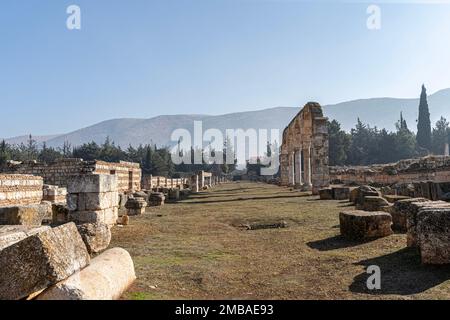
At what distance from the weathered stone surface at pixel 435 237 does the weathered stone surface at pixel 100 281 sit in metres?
4.22

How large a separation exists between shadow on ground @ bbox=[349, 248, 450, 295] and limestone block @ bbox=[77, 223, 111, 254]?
4.87m

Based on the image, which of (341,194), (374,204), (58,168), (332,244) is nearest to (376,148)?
(341,194)

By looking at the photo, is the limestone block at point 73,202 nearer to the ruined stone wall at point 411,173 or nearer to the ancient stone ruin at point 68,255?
the ancient stone ruin at point 68,255

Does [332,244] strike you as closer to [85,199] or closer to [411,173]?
[85,199]

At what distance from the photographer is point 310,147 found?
3141cm

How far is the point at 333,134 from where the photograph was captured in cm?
7606

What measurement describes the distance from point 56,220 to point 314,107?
18.9m

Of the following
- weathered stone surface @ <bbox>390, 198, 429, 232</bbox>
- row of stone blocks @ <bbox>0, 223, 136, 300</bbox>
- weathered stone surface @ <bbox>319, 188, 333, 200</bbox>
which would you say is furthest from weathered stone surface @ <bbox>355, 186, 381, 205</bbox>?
row of stone blocks @ <bbox>0, 223, 136, 300</bbox>

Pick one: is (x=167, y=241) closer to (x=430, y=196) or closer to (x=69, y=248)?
(x=69, y=248)

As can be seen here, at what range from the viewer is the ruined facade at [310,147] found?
26156mm

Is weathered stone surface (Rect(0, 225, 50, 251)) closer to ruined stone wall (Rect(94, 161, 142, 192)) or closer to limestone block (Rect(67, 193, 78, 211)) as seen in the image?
limestone block (Rect(67, 193, 78, 211))

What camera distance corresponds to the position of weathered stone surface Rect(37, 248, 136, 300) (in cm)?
408

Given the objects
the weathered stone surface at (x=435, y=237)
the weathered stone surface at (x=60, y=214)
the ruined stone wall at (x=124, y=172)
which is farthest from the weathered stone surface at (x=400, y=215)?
the ruined stone wall at (x=124, y=172)

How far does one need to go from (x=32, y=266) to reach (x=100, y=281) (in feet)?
2.35
